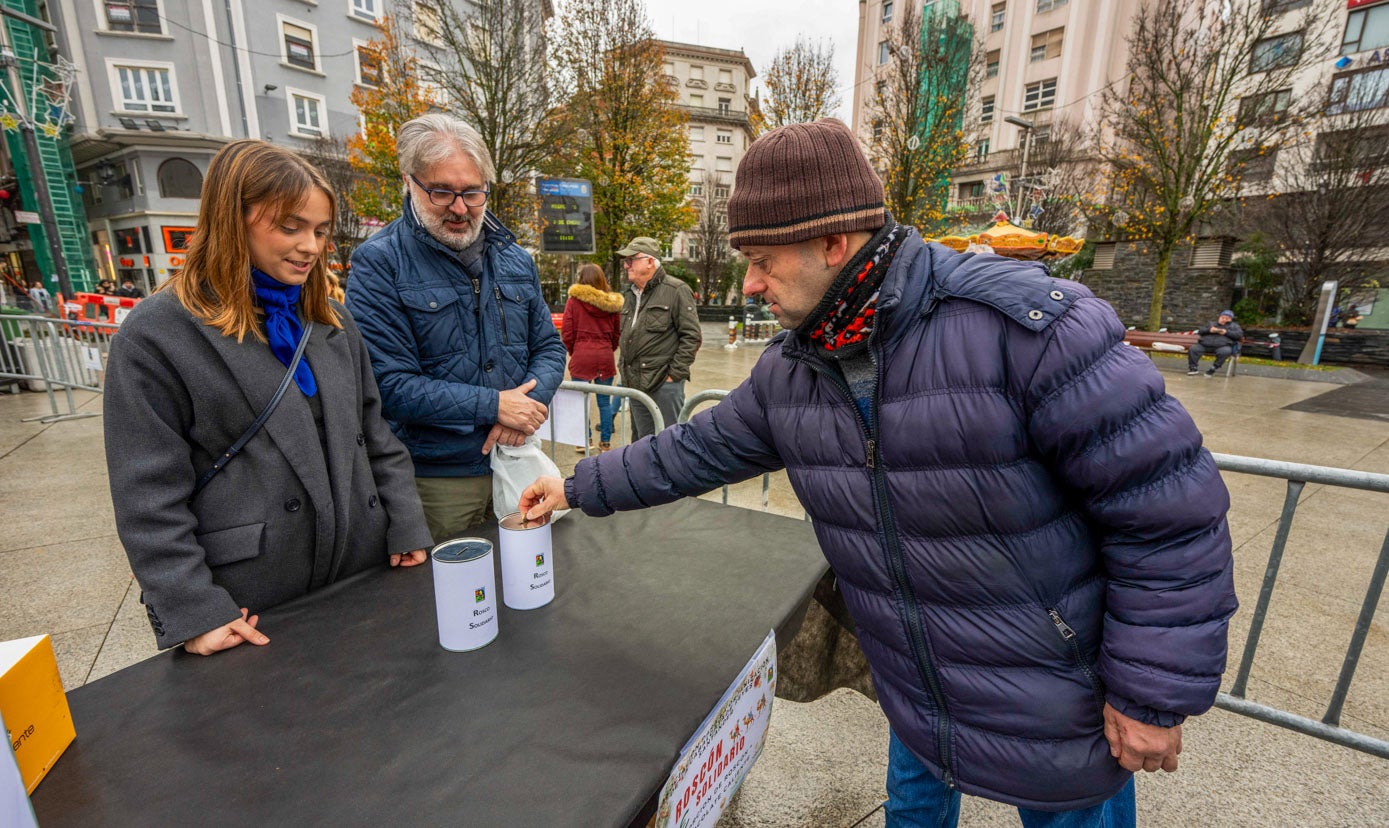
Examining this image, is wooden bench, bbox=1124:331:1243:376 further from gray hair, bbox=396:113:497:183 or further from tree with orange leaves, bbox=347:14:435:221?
tree with orange leaves, bbox=347:14:435:221

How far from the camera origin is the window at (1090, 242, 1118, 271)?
2059cm

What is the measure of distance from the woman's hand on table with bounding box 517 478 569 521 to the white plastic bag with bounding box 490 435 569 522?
43 cm

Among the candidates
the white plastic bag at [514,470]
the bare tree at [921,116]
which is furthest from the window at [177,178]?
the white plastic bag at [514,470]

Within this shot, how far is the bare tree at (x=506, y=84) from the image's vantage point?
1228 cm

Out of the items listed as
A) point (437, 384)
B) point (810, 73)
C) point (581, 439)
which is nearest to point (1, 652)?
point (437, 384)

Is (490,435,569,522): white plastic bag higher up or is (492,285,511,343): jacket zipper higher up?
(492,285,511,343): jacket zipper

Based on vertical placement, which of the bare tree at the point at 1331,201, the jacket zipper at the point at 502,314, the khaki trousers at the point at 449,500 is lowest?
the khaki trousers at the point at 449,500

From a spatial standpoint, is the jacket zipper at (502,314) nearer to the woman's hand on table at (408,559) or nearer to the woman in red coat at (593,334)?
the woman's hand on table at (408,559)

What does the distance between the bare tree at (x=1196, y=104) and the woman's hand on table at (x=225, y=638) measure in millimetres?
19005

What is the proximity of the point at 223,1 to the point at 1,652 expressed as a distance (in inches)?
1220

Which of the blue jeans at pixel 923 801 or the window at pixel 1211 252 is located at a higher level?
the window at pixel 1211 252

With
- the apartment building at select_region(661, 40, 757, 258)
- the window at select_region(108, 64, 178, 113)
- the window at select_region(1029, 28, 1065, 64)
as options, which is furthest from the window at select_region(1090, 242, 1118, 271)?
the window at select_region(108, 64, 178, 113)

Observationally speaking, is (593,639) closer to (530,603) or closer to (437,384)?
(530,603)

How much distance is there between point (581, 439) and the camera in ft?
12.6
